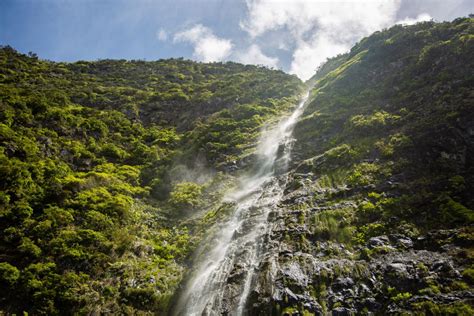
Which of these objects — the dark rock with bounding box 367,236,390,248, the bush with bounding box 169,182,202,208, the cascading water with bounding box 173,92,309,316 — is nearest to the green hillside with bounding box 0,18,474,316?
the dark rock with bounding box 367,236,390,248

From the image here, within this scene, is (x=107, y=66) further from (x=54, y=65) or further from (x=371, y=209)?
(x=371, y=209)

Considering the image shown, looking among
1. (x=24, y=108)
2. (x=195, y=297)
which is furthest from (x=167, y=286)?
(x=24, y=108)

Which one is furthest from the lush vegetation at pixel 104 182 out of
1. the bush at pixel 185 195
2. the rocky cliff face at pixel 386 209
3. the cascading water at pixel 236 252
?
the rocky cliff face at pixel 386 209

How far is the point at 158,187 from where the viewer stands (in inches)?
1011

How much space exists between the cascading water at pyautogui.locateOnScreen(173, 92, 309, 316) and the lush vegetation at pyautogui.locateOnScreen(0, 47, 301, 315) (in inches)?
62.9

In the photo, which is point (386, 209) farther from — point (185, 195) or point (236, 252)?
point (185, 195)

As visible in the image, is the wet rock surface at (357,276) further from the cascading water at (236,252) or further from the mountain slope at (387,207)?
A: the cascading water at (236,252)

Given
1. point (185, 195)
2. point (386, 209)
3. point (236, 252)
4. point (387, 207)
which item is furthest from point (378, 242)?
point (185, 195)

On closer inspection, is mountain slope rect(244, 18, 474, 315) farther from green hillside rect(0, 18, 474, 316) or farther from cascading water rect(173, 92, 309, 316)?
cascading water rect(173, 92, 309, 316)

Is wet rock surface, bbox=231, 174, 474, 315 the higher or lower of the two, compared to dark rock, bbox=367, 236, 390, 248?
lower

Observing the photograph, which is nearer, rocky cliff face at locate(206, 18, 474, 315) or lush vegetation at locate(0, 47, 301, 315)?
rocky cliff face at locate(206, 18, 474, 315)

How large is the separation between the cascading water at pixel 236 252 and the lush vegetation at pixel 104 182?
160cm

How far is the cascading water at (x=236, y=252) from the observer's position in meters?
14.1

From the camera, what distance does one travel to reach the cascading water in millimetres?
14133
